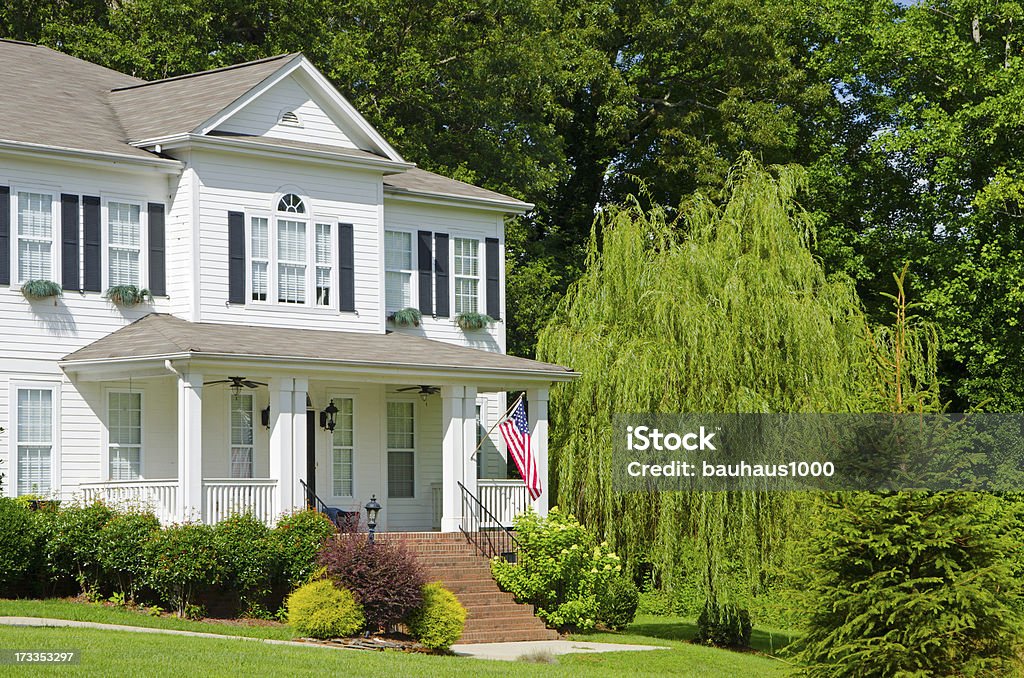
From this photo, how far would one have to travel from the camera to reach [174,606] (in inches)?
838

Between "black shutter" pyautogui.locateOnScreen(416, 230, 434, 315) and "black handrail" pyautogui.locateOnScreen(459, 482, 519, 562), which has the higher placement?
"black shutter" pyautogui.locateOnScreen(416, 230, 434, 315)

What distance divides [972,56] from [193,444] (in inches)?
915

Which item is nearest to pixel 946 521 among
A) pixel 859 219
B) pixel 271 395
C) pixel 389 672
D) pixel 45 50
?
pixel 389 672

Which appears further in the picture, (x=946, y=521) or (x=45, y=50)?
(x=45, y=50)

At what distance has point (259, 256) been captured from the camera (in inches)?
1006

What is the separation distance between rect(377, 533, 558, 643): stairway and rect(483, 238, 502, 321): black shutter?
6151 mm

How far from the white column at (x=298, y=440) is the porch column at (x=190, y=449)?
5.26ft

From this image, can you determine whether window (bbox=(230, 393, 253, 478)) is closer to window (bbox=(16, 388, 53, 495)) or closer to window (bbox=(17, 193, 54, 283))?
window (bbox=(16, 388, 53, 495))

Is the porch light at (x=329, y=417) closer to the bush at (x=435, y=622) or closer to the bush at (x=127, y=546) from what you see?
the bush at (x=127, y=546)

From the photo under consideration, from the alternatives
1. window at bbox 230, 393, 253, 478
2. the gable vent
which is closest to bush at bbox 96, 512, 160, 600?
window at bbox 230, 393, 253, 478

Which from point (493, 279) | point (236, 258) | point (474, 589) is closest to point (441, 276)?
point (493, 279)

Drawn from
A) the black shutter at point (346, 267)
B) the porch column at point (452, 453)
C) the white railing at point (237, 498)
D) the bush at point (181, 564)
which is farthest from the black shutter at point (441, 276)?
the bush at point (181, 564)

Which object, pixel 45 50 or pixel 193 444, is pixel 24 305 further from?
pixel 45 50

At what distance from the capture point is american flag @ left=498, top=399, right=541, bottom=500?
25062 millimetres
